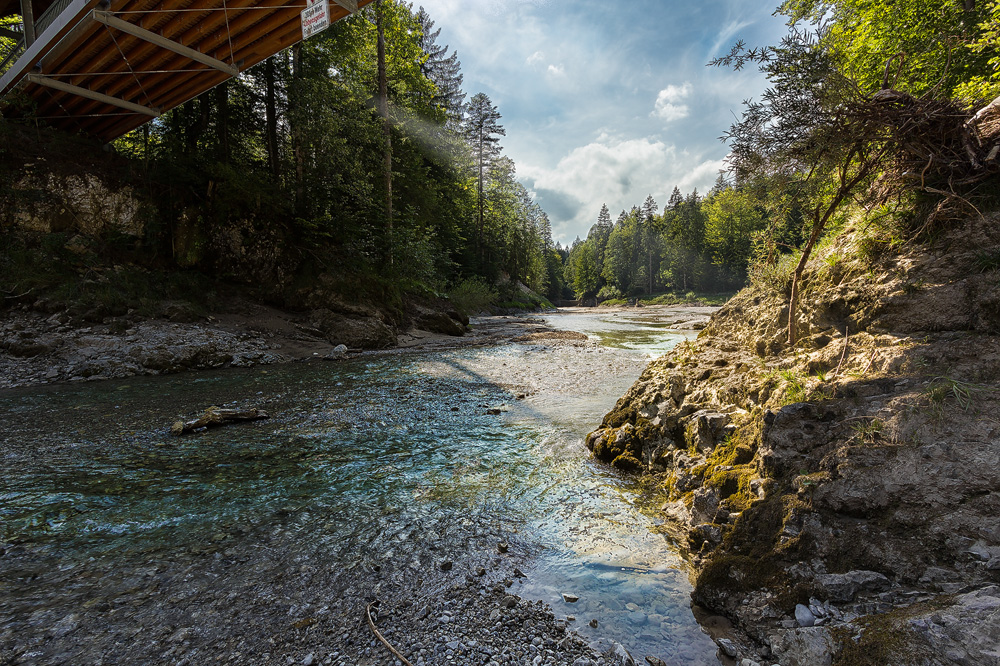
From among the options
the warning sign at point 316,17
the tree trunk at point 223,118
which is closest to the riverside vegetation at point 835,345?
the tree trunk at point 223,118

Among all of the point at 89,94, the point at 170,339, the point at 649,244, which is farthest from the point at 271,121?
the point at 649,244

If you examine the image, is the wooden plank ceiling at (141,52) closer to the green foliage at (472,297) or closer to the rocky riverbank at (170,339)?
the rocky riverbank at (170,339)

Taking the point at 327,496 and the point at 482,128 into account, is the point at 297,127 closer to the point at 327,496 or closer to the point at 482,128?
the point at 327,496

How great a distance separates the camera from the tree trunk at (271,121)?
15.7 meters

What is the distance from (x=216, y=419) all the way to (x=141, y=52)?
1159cm

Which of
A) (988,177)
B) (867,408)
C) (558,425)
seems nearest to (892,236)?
(988,177)

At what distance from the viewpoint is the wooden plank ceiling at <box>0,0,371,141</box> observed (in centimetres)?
941

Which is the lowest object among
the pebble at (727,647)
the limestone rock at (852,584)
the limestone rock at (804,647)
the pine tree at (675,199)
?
the pebble at (727,647)

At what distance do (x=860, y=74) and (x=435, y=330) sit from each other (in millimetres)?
16254

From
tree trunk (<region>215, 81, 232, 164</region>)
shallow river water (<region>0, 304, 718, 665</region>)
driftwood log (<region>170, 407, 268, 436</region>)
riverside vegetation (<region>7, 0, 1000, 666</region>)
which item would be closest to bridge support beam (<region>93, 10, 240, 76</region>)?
tree trunk (<region>215, 81, 232, 164</region>)

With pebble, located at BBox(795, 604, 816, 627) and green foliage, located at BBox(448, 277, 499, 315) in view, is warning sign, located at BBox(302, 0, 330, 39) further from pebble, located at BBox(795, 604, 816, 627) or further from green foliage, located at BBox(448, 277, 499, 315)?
green foliage, located at BBox(448, 277, 499, 315)

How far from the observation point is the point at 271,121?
16156 millimetres

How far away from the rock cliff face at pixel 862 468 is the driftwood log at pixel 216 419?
619 centimetres

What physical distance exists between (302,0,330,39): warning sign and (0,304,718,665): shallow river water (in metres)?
7.03
